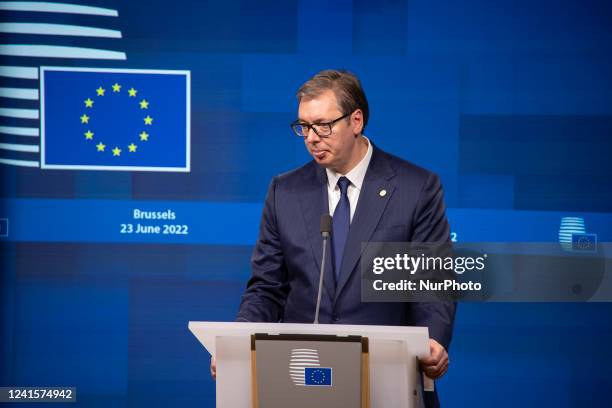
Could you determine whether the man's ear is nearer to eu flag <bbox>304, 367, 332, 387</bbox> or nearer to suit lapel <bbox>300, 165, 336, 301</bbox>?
suit lapel <bbox>300, 165, 336, 301</bbox>

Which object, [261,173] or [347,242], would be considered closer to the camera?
[347,242]

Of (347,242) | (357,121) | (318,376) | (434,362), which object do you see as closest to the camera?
(318,376)

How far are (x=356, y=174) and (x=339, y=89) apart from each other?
1.10 ft

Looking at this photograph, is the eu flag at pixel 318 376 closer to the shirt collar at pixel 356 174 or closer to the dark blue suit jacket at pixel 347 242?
the dark blue suit jacket at pixel 347 242

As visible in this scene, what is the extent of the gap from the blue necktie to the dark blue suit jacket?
4 cm

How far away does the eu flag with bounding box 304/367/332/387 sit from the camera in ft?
6.97

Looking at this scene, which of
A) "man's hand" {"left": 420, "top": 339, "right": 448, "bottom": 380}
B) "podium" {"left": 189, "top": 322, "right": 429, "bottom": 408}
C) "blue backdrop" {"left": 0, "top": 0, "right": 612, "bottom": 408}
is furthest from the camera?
"blue backdrop" {"left": 0, "top": 0, "right": 612, "bottom": 408}

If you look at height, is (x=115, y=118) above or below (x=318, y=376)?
above

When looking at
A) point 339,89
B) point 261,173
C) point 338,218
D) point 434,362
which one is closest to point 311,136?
point 339,89

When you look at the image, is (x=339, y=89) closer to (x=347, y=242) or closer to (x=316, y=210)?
(x=316, y=210)

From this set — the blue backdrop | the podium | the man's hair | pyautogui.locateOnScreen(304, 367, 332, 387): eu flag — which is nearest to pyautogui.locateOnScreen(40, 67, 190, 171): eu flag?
the blue backdrop

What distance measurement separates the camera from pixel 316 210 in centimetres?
304

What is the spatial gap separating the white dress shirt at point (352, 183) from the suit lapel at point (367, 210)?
3 cm

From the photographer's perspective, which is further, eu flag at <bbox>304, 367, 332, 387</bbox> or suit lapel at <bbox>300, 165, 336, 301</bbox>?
suit lapel at <bbox>300, 165, 336, 301</bbox>
